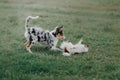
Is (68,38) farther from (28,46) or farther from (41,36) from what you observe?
(28,46)

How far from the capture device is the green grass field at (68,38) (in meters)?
4.50

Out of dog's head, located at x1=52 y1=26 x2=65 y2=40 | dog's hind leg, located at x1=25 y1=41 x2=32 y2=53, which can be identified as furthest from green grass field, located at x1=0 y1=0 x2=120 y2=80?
dog's head, located at x1=52 y1=26 x2=65 y2=40

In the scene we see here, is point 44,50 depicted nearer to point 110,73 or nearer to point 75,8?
point 110,73

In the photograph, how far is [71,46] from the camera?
5465mm

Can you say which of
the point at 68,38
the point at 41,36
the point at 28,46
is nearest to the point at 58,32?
the point at 41,36

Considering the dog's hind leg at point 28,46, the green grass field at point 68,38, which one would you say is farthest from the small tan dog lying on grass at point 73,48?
the dog's hind leg at point 28,46

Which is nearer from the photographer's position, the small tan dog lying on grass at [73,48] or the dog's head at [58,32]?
the small tan dog lying on grass at [73,48]

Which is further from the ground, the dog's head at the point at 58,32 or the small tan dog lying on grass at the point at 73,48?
the dog's head at the point at 58,32

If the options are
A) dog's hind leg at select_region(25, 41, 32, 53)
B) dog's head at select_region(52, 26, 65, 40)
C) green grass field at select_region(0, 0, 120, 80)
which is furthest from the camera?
dog's head at select_region(52, 26, 65, 40)

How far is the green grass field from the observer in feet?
14.8

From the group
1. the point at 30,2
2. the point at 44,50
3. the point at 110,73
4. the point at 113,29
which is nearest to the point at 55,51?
the point at 44,50

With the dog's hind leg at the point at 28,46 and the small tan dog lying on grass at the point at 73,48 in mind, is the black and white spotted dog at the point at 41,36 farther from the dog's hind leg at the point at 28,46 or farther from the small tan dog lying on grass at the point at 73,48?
the small tan dog lying on grass at the point at 73,48

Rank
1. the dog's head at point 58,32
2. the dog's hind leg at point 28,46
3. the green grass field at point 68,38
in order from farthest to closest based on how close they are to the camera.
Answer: the dog's head at point 58,32 < the dog's hind leg at point 28,46 < the green grass field at point 68,38

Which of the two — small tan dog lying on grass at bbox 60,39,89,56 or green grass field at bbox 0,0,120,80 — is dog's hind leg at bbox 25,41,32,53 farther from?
small tan dog lying on grass at bbox 60,39,89,56
